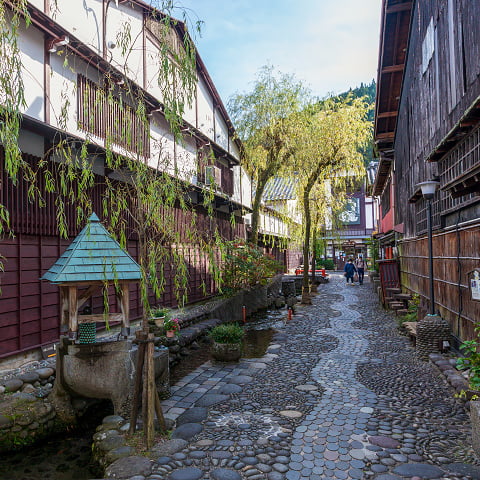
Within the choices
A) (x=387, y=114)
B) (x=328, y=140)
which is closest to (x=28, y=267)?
(x=328, y=140)

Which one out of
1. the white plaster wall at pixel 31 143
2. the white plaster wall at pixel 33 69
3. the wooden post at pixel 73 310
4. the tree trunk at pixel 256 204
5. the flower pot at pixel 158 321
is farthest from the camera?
the tree trunk at pixel 256 204

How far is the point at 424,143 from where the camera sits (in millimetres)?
11148

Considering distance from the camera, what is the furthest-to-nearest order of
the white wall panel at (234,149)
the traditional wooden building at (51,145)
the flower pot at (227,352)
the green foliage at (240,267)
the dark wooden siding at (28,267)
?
the white wall panel at (234,149)
the green foliage at (240,267)
the flower pot at (227,352)
the dark wooden siding at (28,267)
the traditional wooden building at (51,145)

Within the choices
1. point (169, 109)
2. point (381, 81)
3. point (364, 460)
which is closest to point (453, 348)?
point (364, 460)

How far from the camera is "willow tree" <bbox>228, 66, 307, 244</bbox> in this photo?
16969 millimetres

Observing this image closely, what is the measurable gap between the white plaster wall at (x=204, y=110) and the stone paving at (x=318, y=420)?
10.3 meters

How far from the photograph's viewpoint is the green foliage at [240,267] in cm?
1520

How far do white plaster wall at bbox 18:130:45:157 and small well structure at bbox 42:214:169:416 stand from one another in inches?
125

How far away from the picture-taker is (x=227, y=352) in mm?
8391

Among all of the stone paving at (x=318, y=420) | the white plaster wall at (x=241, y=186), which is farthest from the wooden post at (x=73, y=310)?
the white plaster wall at (x=241, y=186)

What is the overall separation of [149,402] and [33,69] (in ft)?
22.9

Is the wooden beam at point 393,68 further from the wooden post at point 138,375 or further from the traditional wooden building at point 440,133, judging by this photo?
the wooden post at point 138,375

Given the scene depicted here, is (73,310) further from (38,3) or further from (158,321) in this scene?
(38,3)

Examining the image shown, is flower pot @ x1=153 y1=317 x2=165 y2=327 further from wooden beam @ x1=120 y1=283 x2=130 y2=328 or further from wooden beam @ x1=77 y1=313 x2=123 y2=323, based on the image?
wooden beam @ x1=120 y1=283 x2=130 y2=328
